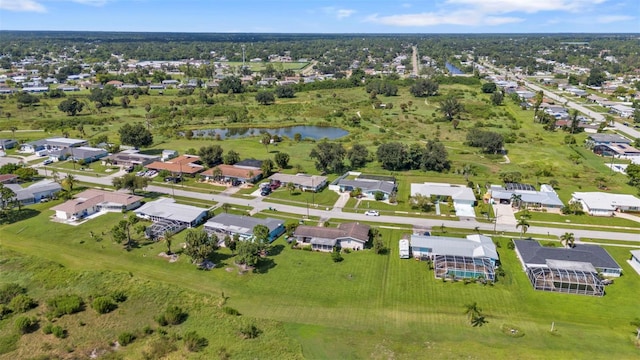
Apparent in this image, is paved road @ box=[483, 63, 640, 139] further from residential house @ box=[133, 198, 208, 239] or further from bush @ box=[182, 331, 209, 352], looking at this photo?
bush @ box=[182, 331, 209, 352]

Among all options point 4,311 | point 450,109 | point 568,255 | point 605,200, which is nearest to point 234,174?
point 4,311

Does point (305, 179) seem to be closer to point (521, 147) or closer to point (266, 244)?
point (266, 244)

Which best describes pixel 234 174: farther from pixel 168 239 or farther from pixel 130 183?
pixel 168 239

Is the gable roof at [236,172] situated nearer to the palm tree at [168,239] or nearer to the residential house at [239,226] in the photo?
the residential house at [239,226]

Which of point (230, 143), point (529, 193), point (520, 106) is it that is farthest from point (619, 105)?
point (230, 143)

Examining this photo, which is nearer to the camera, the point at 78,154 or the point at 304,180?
the point at 304,180

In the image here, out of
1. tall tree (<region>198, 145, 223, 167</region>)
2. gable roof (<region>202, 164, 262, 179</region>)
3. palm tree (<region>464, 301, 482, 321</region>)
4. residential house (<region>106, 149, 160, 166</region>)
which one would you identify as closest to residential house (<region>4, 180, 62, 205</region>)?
residential house (<region>106, 149, 160, 166</region>)

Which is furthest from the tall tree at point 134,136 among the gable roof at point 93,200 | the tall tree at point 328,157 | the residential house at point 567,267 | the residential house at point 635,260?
the residential house at point 635,260
